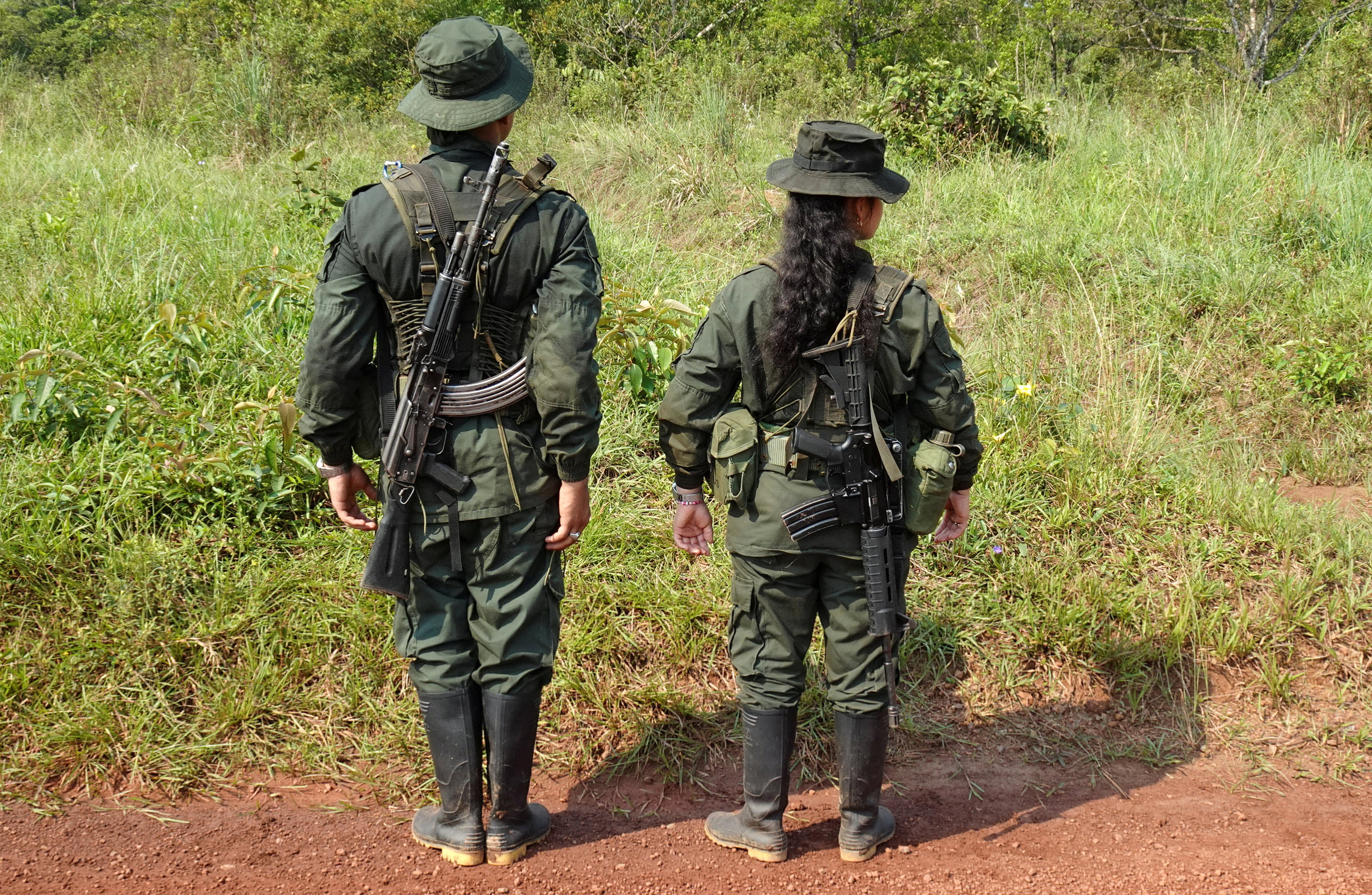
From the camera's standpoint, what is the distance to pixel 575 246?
2.72 meters

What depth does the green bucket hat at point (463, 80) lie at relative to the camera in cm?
264

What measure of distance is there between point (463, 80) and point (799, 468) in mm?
1277

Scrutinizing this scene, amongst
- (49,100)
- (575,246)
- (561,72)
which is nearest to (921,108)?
(561,72)

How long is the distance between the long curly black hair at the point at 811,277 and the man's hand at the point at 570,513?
595mm

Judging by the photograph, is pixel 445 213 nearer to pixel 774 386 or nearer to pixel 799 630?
pixel 774 386

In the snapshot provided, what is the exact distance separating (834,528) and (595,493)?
5.47 feet

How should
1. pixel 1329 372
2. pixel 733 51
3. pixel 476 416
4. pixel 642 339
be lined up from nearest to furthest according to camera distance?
pixel 476 416, pixel 642 339, pixel 1329 372, pixel 733 51

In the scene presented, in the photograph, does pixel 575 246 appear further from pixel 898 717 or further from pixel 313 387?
pixel 898 717

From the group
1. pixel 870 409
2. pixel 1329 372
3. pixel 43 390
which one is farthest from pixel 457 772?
pixel 1329 372

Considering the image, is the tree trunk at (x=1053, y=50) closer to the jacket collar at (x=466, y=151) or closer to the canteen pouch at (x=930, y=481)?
the canteen pouch at (x=930, y=481)

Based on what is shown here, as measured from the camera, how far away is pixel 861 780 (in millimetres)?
2928

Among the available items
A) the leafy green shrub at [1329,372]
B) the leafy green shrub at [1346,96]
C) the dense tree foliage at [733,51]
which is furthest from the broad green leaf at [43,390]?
the leafy green shrub at [1346,96]

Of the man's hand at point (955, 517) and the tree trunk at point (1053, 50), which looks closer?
the man's hand at point (955, 517)

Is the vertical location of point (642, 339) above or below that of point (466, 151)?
below
